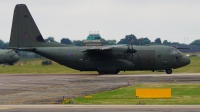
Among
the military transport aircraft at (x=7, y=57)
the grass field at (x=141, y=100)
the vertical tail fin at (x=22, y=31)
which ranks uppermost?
the vertical tail fin at (x=22, y=31)

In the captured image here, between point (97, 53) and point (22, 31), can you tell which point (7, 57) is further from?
point (97, 53)

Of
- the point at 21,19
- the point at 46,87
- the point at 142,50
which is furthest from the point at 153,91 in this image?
the point at 21,19

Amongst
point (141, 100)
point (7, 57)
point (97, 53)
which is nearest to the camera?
point (141, 100)

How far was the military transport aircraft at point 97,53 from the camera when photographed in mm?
56938

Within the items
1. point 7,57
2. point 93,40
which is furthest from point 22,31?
point 93,40

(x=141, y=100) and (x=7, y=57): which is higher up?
(x=7, y=57)

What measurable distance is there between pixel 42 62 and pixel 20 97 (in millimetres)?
48831

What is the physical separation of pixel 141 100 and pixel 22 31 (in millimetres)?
31427

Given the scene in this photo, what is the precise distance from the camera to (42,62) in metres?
81.3

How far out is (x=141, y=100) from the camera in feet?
98.0

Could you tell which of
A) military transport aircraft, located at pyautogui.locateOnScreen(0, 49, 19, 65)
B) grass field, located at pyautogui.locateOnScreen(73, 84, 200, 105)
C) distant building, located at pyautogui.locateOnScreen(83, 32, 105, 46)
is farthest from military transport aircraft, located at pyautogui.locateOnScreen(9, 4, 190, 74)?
distant building, located at pyautogui.locateOnScreen(83, 32, 105, 46)

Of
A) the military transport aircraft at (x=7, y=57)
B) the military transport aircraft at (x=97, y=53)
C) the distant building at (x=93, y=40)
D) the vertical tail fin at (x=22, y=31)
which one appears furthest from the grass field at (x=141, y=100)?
the distant building at (x=93, y=40)

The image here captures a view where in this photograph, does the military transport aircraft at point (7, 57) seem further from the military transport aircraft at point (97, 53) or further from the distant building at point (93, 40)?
the distant building at point (93, 40)

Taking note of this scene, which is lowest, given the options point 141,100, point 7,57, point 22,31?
point 141,100
